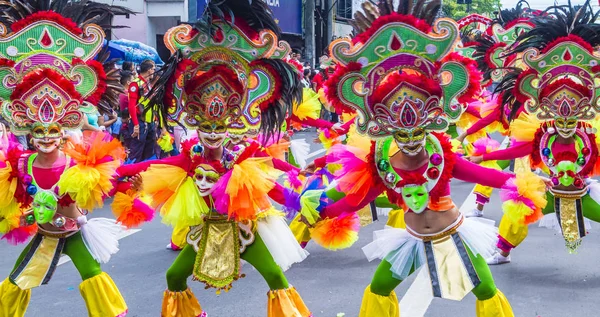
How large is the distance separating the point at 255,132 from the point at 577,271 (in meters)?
3.63

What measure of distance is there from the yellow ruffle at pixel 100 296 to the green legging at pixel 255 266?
14.6 inches

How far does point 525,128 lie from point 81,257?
3.65 meters

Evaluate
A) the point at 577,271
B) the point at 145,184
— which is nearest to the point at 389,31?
the point at 145,184

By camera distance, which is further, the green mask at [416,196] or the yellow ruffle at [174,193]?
the yellow ruffle at [174,193]

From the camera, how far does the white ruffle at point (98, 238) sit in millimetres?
4850

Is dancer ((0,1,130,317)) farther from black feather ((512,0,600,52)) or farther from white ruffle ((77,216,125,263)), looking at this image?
black feather ((512,0,600,52))

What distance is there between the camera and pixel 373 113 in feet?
14.6

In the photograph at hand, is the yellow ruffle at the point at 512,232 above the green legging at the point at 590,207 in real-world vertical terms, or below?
below

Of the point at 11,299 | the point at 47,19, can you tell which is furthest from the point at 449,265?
the point at 47,19

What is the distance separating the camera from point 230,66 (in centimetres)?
475

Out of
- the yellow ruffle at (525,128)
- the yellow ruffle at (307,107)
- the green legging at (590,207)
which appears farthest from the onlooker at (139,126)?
the green legging at (590,207)

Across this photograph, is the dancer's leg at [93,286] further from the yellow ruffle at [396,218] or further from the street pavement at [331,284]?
the yellow ruffle at [396,218]

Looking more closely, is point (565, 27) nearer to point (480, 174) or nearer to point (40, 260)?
point (480, 174)

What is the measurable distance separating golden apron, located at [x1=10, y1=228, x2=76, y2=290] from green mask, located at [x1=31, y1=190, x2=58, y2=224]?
0.17 metres
